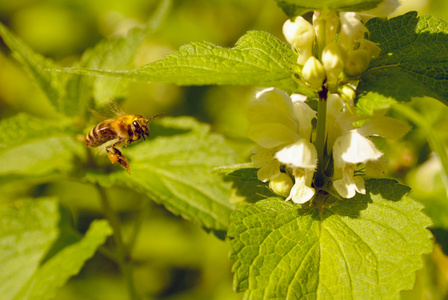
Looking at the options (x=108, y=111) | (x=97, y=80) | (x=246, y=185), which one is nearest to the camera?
(x=246, y=185)

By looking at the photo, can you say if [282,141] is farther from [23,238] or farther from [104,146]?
[23,238]

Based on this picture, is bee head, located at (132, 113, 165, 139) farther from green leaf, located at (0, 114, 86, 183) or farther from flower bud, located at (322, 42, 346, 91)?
flower bud, located at (322, 42, 346, 91)

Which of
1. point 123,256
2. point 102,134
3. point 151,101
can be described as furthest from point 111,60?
point 151,101

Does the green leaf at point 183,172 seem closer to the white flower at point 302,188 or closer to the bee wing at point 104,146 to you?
the bee wing at point 104,146

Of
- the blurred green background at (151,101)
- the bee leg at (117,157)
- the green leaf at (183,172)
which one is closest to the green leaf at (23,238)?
the green leaf at (183,172)

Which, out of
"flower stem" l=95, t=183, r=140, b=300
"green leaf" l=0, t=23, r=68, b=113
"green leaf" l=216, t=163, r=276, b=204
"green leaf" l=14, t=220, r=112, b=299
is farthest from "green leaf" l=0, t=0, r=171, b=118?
"green leaf" l=216, t=163, r=276, b=204

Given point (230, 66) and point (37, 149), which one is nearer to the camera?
point (230, 66)
